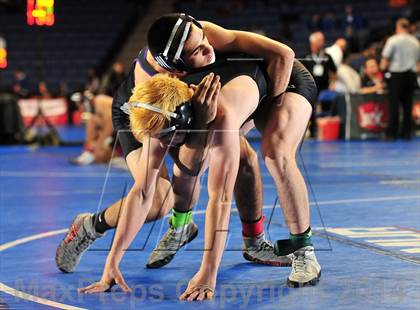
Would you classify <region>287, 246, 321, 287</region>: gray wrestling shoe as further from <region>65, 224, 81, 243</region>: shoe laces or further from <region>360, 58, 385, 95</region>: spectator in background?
<region>360, 58, 385, 95</region>: spectator in background

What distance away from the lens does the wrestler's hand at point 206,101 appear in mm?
4047

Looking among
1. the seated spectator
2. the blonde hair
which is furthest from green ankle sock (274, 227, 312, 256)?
the seated spectator

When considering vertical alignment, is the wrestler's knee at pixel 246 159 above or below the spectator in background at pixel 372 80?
above

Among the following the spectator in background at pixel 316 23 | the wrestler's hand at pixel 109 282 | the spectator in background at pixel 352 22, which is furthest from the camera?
the spectator in background at pixel 316 23

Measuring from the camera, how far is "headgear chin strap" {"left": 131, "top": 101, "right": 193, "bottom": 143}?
392 centimetres

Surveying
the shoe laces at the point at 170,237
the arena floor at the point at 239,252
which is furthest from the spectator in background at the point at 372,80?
the shoe laces at the point at 170,237

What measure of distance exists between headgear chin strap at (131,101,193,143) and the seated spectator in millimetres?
7260

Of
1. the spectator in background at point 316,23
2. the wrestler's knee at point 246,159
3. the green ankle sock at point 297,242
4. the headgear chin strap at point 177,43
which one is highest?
the headgear chin strap at point 177,43

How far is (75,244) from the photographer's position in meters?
4.95

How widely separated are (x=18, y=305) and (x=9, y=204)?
3.79 meters

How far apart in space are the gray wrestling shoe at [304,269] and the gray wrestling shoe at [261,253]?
0.45m

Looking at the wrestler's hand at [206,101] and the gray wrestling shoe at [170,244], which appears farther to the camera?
the gray wrestling shoe at [170,244]

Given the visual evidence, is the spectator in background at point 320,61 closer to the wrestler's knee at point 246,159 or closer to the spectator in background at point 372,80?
the spectator in background at point 372,80

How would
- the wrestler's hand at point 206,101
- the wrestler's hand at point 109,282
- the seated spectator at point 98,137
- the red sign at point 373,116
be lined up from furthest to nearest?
1. the red sign at point 373,116
2. the seated spectator at point 98,137
3. the wrestler's hand at point 109,282
4. the wrestler's hand at point 206,101
